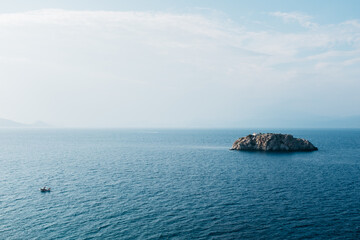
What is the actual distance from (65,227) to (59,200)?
16039mm

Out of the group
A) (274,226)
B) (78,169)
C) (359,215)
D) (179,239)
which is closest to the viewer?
(179,239)

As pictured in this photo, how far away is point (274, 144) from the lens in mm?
151125

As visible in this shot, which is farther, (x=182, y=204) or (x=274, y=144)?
(x=274, y=144)

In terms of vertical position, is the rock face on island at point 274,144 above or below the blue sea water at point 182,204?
above

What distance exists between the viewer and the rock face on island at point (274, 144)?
15088 centimetres

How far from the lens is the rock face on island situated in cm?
15088

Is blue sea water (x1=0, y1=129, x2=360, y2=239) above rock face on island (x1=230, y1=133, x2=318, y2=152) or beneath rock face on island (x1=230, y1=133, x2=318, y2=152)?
beneath

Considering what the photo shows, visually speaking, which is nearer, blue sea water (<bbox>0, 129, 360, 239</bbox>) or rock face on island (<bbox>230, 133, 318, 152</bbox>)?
blue sea water (<bbox>0, 129, 360, 239</bbox>)

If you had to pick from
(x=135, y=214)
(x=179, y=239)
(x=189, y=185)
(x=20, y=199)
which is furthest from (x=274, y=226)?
(x=20, y=199)

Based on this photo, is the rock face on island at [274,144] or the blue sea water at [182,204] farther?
the rock face on island at [274,144]

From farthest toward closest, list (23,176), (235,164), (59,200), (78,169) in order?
(235,164) → (78,169) → (23,176) → (59,200)

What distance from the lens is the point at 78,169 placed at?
96625mm

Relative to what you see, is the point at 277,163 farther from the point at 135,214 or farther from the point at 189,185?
the point at 135,214

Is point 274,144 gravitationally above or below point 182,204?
above
